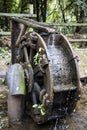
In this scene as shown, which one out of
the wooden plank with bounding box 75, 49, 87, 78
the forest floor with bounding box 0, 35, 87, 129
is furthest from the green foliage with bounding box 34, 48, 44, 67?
the wooden plank with bounding box 75, 49, 87, 78

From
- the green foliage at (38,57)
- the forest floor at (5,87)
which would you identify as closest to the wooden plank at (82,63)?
the forest floor at (5,87)

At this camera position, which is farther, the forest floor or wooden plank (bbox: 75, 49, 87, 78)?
wooden plank (bbox: 75, 49, 87, 78)

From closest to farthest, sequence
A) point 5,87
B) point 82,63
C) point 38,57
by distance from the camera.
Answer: point 38,57, point 5,87, point 82,63

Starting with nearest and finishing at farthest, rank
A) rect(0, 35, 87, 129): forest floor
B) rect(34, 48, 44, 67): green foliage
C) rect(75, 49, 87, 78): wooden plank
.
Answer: rect(34, 48, 44, 67): green foliage < rect(0, 35, 87, 129): forest floor < rect(75, 49, 87, 78): wooden plank

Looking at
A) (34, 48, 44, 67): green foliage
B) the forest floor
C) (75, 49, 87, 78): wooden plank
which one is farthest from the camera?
(75, 49, 87, 78): wooden plank

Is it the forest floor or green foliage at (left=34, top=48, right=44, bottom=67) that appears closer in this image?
green foliage at (left=34, top=48, right=44, bottom=67)

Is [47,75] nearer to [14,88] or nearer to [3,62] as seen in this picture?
[14,88]

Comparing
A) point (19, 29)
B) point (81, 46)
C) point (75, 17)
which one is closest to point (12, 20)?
point (19, 29)

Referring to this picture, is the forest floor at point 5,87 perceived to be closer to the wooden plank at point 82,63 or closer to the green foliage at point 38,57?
the wooden plank at point 82,63

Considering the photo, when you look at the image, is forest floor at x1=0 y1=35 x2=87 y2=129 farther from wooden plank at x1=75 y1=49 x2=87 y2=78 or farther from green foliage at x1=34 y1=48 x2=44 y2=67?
green foliage at x1=34 y1=48 x2=44 y2=67

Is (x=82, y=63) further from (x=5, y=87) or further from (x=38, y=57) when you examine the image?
(x=38, y=57)

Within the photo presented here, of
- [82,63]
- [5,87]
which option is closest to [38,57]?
[5,87]

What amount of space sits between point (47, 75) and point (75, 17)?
34.8ft

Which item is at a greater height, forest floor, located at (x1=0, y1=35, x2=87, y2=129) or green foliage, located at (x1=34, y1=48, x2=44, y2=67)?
green foliage, located at (x1=34, y1=48, x2=44, y2=67)
